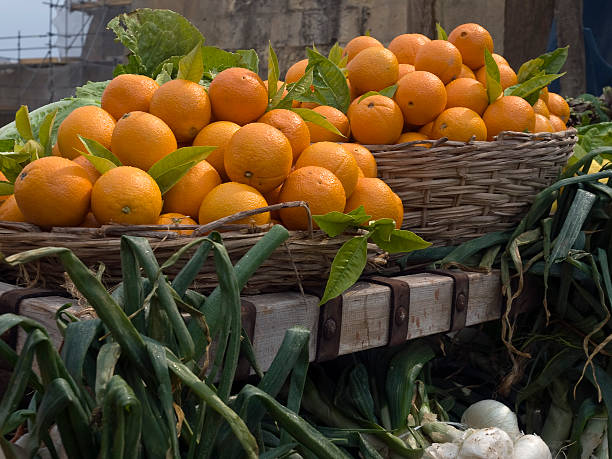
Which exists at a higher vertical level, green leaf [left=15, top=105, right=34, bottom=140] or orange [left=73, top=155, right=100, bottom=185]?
green leaf [left=15, top=105, right=34, bottom=140]

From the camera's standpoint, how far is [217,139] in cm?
113

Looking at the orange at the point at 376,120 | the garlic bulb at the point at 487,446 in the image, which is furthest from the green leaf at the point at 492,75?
the garlic bulb at the point at 487,446

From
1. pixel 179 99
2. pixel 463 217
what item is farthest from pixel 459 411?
pixel 179 99

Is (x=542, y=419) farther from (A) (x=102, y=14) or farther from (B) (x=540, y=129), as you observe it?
(A) (x=102, y=14)

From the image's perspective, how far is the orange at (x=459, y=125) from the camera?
1.39 metres

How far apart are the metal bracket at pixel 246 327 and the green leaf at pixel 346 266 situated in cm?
11

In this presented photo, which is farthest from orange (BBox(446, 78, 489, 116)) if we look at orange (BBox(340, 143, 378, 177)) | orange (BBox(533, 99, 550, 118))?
orange (BBox(340, 143, 378, 177))

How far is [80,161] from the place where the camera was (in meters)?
Result: 1.07

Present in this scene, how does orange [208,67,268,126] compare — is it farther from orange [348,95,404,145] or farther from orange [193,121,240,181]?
orange [348,95,404,145]

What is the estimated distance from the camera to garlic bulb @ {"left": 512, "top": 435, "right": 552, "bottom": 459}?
3.77 ft

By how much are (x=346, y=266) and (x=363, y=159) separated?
1.08ft

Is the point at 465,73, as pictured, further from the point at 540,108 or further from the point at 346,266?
the point at 346,266

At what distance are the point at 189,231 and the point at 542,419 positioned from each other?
38.2 inches

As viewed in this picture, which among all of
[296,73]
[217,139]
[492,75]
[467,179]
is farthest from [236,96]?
[492,75]
